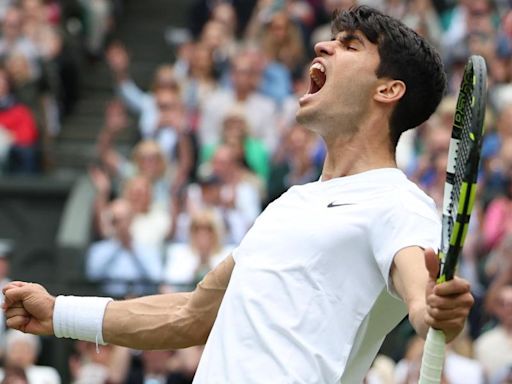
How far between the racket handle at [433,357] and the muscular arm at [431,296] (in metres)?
0.02

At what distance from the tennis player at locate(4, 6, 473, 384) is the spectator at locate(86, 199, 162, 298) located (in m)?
5.83

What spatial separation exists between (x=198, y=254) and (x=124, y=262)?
655 millimetres

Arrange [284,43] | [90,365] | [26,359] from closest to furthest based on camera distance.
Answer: [26,359] < [90,365] < [284,43]

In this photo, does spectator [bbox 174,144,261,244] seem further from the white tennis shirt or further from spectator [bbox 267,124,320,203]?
the white tennis shirt

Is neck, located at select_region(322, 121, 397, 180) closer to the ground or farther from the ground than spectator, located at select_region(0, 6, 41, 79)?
farther from the ground

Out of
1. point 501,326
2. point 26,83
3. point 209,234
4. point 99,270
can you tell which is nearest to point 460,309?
point 501,326

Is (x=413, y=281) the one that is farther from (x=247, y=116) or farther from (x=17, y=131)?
(x=17, y=131)

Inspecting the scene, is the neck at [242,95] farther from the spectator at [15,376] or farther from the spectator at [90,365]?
the spectator at [15,376]

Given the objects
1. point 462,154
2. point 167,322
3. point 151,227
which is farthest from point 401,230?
point 151,227

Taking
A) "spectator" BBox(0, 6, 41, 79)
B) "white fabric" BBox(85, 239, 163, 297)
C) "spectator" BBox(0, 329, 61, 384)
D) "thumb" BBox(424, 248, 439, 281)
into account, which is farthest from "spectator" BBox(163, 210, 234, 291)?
"thumb" BBox(424, 248, 439, 281)

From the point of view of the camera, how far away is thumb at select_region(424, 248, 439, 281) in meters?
3.27

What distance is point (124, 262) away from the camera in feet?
34.2

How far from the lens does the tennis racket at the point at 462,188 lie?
322cm

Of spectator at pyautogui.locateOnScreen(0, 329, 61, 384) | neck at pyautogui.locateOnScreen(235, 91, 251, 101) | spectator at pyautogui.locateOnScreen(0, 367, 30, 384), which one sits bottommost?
spectator at pyautogui.locateOnScreen(0, 329, 61, 384)
